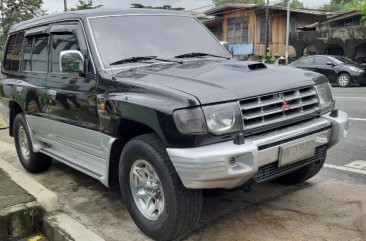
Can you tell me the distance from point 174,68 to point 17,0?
41.4m

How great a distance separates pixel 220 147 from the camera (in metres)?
3.13

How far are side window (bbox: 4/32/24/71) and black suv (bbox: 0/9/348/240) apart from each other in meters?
0.89

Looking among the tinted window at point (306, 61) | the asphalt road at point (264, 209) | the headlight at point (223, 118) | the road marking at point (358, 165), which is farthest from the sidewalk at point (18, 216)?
the tinted window at point (306, 61)

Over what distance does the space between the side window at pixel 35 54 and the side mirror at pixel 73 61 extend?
1.02 metres

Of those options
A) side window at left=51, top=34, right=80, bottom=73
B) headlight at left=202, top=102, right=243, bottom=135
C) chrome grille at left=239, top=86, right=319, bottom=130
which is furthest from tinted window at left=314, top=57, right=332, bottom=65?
headlight at left=202, top=102, right=243, bottom=135

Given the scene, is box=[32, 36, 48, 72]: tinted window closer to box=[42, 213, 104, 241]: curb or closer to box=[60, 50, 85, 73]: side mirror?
box=[60, 50, 85, 73]: side mirror

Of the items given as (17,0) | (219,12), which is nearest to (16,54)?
(219,12)

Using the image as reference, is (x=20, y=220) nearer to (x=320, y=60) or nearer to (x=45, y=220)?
(x=45, y=220)

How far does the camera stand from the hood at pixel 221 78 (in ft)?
10.9

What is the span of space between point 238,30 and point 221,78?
121 feet

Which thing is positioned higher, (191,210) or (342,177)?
(191,210)

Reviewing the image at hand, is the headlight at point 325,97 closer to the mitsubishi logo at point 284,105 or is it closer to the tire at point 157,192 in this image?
the mitsubishi logo at point 284,105

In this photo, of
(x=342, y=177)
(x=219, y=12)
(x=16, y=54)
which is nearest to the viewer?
(x=342, y=177)

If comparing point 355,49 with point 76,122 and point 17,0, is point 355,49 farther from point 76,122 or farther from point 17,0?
point 17,0
